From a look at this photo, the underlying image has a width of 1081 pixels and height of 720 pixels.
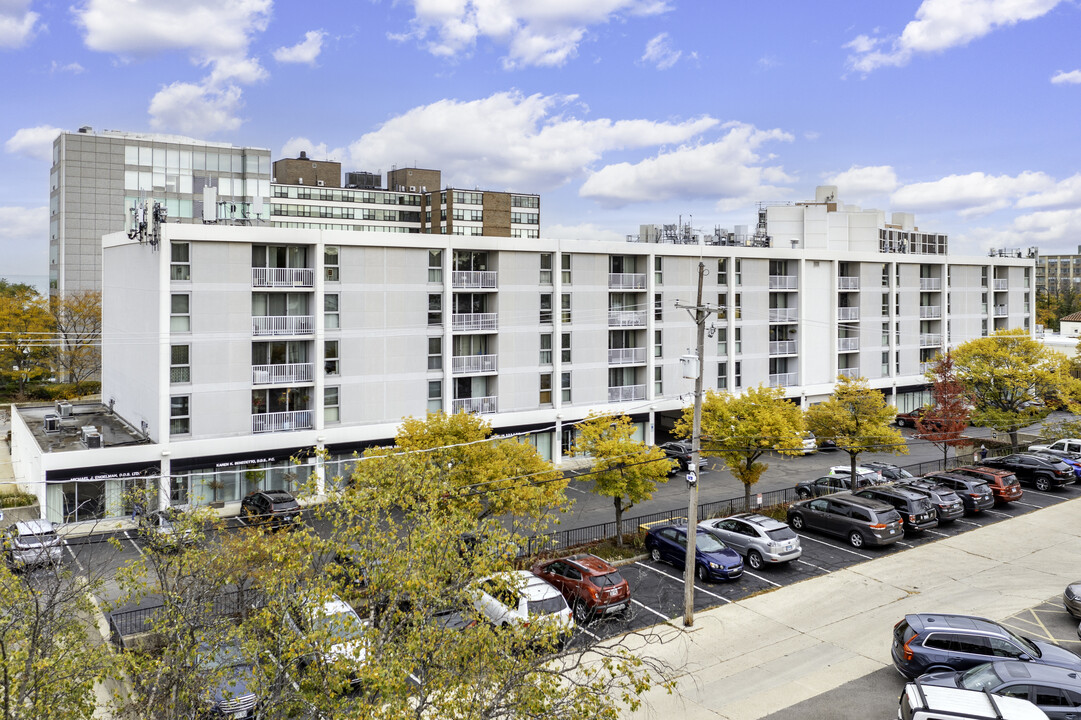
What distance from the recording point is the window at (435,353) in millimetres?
42125

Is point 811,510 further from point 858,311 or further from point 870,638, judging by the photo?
point 858,311

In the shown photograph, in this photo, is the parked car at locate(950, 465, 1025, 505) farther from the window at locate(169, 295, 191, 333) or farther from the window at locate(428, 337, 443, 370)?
the window at locate(169, 295, 191, 333)

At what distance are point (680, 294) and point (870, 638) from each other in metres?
30.7

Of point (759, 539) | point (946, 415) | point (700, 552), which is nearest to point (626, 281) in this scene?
point (946, 415)

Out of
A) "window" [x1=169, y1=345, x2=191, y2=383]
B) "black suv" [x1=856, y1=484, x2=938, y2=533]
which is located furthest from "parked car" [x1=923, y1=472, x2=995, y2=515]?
"window" [x1=169, y1=345, x2=191, y2=383]

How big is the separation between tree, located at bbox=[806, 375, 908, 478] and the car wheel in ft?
35.8

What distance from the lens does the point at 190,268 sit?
36.1 metres

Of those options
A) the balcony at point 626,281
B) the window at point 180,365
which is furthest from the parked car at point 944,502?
the window at point 180,365

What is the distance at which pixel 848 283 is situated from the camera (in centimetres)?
5856

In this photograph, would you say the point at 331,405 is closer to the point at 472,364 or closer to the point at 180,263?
the point at 472,364

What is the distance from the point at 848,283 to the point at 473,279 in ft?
99.0

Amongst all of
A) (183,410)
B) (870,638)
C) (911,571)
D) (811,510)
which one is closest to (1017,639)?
(870,638)

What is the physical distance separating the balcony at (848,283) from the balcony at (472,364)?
28.6m

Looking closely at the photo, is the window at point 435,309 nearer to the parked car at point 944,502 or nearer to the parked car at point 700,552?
the parked car at point 700,552
